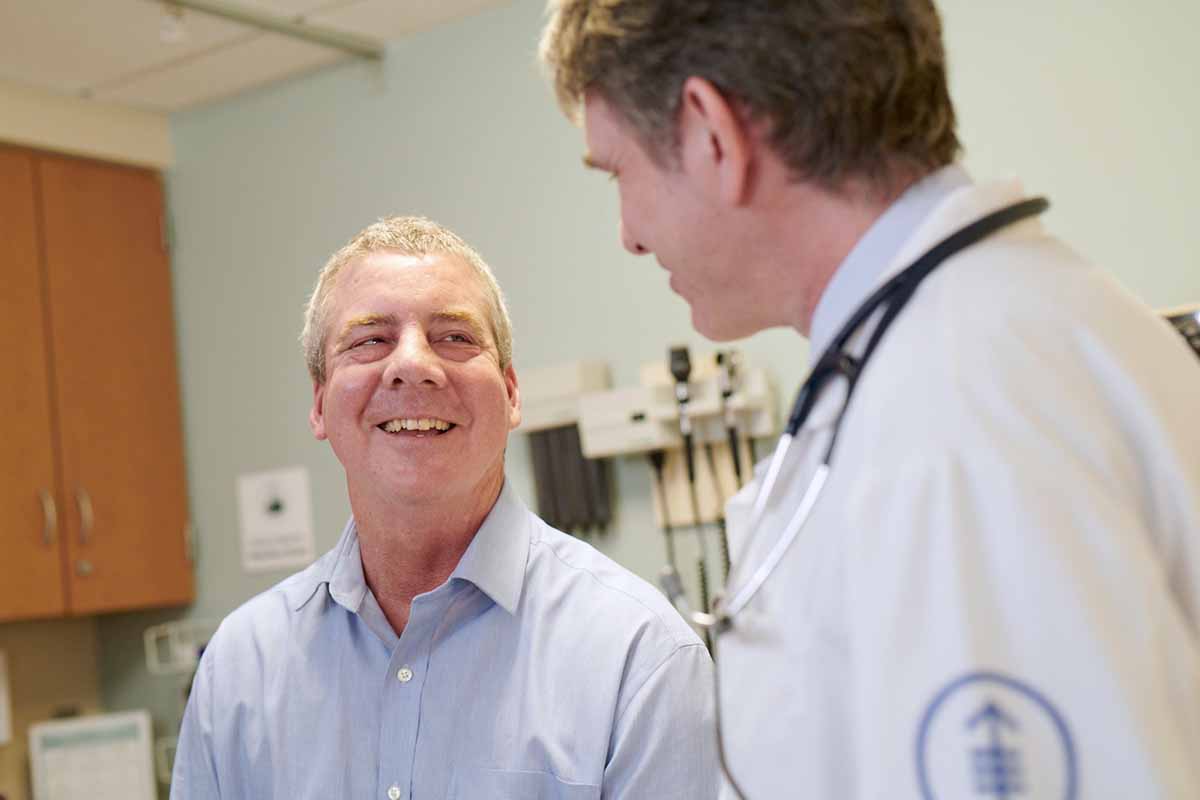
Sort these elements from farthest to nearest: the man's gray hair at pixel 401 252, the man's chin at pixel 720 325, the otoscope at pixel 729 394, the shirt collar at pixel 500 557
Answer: the otoscope at pixel 729 394 < the man's gray hair at pixel 401 252 < the shirt collar at pixel 500 557 < the man's chin at pixel 720 325

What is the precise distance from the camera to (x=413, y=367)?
1578 millimetres

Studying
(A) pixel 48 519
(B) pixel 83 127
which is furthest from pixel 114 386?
(B) pixel 83 127

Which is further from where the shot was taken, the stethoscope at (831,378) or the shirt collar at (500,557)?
the shirt collar at (500,557)

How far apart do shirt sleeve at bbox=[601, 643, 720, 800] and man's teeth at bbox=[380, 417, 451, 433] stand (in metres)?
0.39

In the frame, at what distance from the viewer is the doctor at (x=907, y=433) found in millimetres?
638

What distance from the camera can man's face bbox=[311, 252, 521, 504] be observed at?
1571 mm

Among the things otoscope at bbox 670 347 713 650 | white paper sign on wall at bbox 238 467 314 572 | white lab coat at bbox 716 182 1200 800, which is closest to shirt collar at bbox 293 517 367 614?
white lab coat at bbox 716 182 1200 800

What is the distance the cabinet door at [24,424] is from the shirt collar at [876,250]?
302 centimetres

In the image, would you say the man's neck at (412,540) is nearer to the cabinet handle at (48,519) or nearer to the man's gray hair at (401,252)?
the man's gray hair at (401,252)

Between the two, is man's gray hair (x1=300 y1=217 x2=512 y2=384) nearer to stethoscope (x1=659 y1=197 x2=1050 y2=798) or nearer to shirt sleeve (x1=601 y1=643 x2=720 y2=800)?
shirt sleeve (x1=601 y1=643 x2=720 y2=800)

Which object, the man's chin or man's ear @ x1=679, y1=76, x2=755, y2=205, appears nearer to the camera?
man's ear @ x1=679, y1=76, x2=755, y2=205

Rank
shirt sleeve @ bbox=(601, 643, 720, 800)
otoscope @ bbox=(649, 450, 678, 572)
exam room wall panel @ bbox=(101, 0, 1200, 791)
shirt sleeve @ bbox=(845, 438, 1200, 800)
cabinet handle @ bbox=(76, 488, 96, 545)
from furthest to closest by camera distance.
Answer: cabinet handle @ bbox=(76, 488, 96, 545) < otoscope @ bbox=(649, 450, 678, 572) < exam room wall panel @ bbox=(101, 0, 1200, 791) < shirt sleeve @ bbox=(601, 643, 720, 800) < shirt sleeve @ bbox=(845, 438, 1200, 800)

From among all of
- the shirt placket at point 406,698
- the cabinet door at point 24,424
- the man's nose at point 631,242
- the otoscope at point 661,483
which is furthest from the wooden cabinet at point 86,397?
the man's nose at point 631,242

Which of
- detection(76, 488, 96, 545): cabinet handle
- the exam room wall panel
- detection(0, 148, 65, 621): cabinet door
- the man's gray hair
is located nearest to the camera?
the man's gray hair
